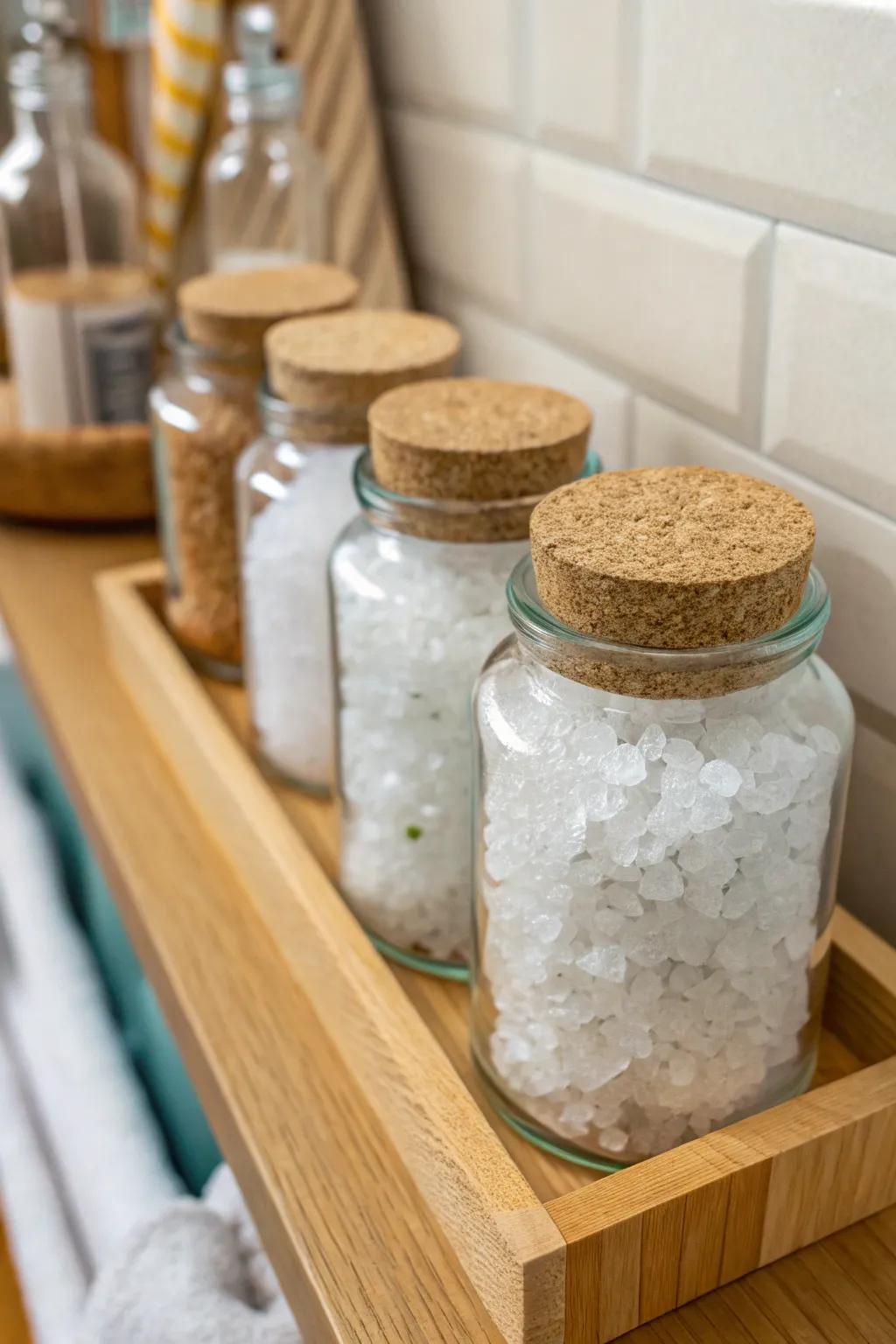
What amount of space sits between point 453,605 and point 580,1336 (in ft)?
0.82

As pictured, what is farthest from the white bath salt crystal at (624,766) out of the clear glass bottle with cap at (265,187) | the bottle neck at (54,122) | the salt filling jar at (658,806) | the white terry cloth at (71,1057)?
the bottle neck at (54,122)

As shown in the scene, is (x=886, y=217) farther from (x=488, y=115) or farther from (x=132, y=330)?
(x=132, y=330)

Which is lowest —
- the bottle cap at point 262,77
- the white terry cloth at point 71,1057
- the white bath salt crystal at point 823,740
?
the white terry cloth at point 71,1057

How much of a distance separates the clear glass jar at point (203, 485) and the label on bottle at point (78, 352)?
14 cm

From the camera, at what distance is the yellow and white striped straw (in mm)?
829

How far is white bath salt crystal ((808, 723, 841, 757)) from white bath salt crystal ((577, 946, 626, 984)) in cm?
9

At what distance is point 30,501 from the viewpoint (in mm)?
916

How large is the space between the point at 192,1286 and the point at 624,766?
0.30 metres

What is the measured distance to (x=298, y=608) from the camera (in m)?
0.63

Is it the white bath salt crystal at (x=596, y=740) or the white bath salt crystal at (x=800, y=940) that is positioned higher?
the white bath salt crystal at (x=596, y=740)

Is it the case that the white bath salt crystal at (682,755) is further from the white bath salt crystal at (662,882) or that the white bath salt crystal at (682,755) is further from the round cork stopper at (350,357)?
the round cork stopper at (350,357)

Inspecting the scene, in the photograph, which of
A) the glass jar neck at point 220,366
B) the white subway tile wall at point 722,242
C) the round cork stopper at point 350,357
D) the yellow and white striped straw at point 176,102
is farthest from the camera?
the yellow and white striped straw at point 176,102

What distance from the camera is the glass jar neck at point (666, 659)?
388 millimetres

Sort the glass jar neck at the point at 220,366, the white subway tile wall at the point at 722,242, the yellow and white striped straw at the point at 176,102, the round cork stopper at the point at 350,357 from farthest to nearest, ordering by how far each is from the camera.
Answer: the yellow and white striped straw at the point at 176,102
the glass jar neck at the point at 220,366
the round cork stopper at the point at 350,357
the white subway tile wall at the point at 722,242
